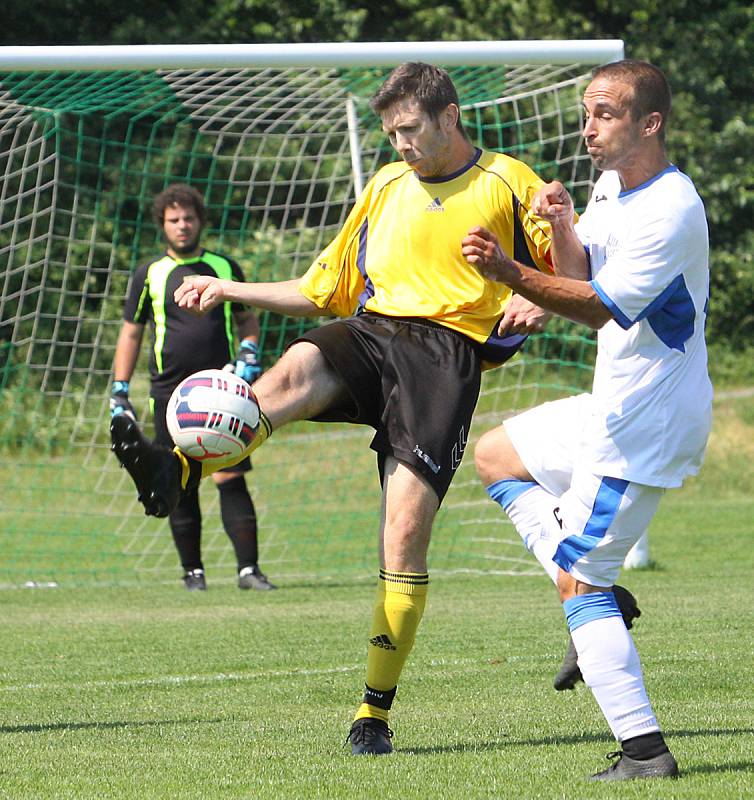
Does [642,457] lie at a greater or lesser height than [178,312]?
greater

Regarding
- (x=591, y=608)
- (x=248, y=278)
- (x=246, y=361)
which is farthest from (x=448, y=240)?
(x=248, y=278)

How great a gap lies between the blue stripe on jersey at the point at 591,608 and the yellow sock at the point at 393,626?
2.21 ft

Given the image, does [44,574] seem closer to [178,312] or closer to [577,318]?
[178,312]

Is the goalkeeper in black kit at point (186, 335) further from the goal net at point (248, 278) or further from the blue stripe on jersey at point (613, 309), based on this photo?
the blue stripe on jersey at point (613, 309)

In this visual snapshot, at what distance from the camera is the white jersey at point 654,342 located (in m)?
3.80

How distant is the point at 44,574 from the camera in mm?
10805

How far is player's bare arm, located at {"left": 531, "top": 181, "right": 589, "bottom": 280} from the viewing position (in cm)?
405

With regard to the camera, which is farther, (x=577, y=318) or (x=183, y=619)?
(x=183, y=619)

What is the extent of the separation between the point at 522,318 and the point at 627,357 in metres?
0.44

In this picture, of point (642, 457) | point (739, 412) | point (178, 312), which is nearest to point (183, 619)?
point (178, 312)

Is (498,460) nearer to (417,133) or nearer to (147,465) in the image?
(417,133)

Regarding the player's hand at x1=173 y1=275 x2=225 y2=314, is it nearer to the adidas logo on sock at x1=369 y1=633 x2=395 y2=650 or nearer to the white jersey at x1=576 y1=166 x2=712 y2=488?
the adidas logo on sock at x1=369 y1=633 x2=395 y2=650

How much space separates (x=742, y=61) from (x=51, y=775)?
21.9m

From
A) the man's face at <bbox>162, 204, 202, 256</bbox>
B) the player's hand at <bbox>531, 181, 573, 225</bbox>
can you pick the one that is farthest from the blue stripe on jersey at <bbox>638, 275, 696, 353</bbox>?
the man's face at <bbox>162, 204, 202, 256</bbox>
